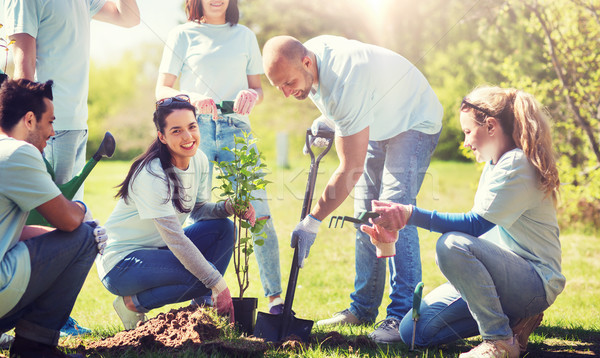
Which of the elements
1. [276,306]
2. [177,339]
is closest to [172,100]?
[177,339]

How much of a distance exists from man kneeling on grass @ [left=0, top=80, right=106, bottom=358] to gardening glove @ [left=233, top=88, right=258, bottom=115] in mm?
1035

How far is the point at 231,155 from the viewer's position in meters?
3.34

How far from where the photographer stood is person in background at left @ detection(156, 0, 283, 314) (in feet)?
10.9

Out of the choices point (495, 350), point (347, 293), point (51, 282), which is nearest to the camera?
point (51, 282)

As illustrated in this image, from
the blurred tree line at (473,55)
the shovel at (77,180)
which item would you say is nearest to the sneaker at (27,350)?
the shovel at (77,180)

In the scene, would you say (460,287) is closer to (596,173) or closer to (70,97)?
(70,97)

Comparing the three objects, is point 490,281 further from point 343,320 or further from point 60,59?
point 60,59

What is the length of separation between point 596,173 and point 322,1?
10665 mm

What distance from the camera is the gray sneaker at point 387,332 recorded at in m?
2.91

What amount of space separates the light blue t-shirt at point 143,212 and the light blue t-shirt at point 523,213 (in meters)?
1.41

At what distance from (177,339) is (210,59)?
163cm

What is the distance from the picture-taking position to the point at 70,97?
9.80ft

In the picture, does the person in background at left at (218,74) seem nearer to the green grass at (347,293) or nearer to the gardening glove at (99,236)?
the green grass at (347,293)

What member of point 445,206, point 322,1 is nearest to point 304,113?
point 322,1
